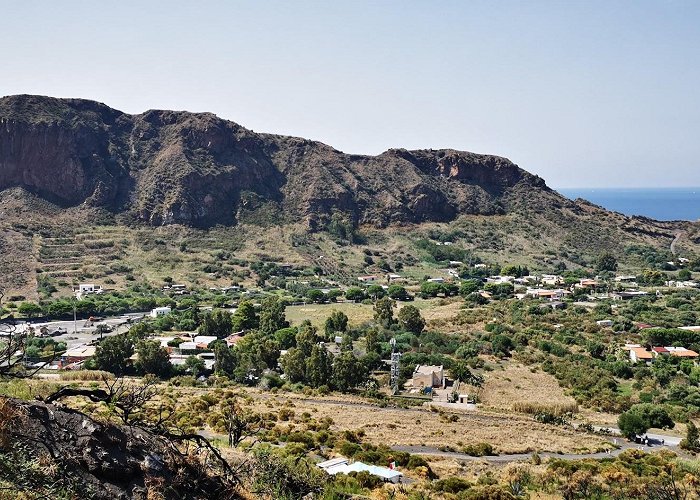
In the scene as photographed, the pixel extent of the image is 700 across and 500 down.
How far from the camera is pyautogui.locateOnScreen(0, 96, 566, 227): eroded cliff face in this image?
329 ft

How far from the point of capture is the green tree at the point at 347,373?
3844cm

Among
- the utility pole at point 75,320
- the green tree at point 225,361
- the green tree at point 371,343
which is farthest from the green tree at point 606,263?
the utility pole at point 75,320

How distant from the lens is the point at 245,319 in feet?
181

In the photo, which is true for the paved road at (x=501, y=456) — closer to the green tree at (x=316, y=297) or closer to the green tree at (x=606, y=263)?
the green tree at (x=316, y=297)

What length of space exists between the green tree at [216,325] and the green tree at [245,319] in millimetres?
640

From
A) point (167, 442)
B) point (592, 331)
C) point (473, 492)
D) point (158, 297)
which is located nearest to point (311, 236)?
point (158, 297)

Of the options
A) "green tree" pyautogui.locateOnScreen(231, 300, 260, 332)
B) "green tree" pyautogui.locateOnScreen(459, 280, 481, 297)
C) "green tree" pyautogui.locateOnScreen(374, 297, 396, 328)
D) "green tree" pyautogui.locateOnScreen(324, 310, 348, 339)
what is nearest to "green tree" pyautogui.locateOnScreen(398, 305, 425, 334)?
"green tree" pyautogui.locateOnScreen(374, 297, 396, 328)

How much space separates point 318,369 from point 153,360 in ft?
36.4

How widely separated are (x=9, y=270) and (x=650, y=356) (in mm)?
66998

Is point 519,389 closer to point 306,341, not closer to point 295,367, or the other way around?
point 295,367

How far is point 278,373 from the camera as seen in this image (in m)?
41.8

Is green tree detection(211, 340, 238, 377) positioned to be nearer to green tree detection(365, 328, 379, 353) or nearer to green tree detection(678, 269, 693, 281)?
green tree detection(365, 328, 379, 353)

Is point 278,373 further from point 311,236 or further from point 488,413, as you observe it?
point 311,236

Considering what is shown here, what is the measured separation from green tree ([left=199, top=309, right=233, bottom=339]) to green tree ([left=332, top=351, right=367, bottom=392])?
58.8 ft
